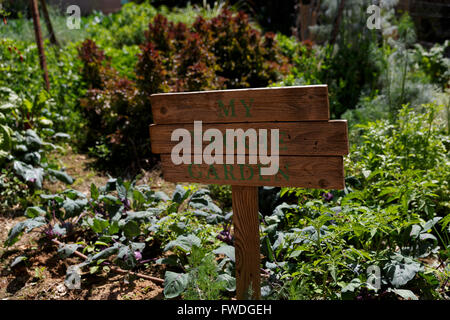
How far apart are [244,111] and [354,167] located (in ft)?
4.63

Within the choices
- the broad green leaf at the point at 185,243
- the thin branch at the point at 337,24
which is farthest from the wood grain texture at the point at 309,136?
the thin branch at the point at 337,24

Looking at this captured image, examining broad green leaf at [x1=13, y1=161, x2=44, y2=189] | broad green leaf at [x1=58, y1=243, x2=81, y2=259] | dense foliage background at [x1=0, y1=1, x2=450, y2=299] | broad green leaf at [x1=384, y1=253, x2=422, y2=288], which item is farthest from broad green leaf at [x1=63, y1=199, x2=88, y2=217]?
broad green leaf at [x1=384, y1=253, x2=422, y2=288]

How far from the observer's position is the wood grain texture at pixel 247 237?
2.03 metres

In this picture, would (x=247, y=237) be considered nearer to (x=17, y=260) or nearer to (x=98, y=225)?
(x=98, y=225)

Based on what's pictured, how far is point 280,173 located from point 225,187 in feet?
6.15

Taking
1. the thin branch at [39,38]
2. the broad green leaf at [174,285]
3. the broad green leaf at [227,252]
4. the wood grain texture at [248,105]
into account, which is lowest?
the broad green leaf at [174,285]

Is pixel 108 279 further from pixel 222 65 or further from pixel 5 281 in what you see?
pixel 222 65

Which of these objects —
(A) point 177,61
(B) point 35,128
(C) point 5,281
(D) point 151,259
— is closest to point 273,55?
(A) point 177,61

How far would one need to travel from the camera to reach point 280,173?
6.14 feet

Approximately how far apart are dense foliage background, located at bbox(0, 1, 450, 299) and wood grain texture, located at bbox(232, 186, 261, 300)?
0.39 feet

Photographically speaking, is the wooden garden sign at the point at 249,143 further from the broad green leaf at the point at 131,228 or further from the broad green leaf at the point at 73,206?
the broad green leaf at the point at 73,206

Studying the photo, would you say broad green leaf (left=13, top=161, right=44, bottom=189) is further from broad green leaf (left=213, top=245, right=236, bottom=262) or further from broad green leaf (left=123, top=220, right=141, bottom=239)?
broad green leaf (left=213, top=245, right=236, bottom=262)

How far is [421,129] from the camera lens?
3186mm

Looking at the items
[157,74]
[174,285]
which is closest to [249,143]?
[174,285]
